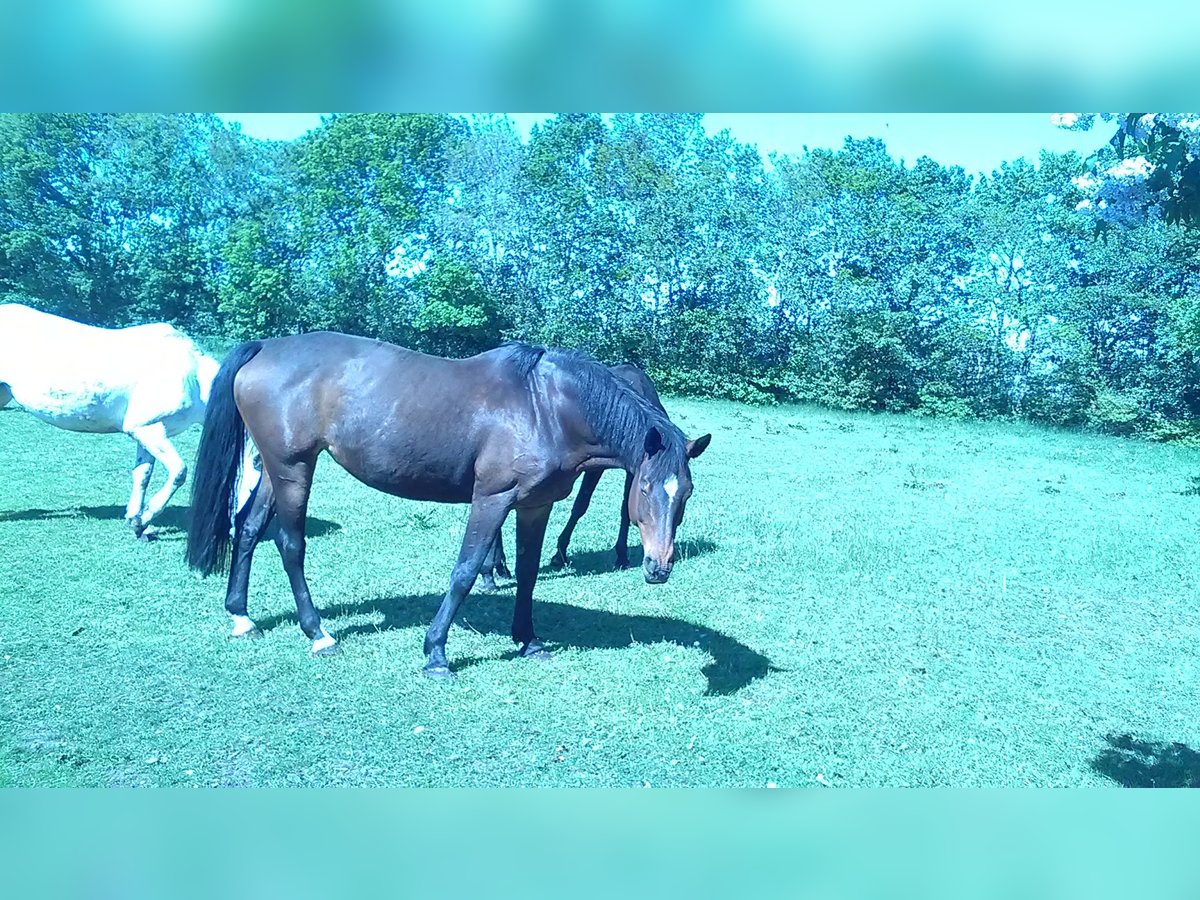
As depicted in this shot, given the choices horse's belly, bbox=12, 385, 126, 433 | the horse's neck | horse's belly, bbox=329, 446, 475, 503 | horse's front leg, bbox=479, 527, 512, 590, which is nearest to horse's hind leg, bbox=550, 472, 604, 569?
horse's front leg, bbox=479, 527, 512, 590

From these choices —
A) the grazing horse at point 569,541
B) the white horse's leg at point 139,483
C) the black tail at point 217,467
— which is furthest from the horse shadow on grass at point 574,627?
the white horse's leg at point 139,483

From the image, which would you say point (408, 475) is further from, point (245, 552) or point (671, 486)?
point (671, 486)

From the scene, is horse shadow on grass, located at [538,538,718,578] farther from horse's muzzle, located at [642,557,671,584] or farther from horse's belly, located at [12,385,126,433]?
horse's belly, located at [12,385,126,433]

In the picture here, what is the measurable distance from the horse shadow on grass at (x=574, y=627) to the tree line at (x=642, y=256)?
1.73 m

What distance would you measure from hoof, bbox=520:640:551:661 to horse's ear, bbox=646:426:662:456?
1.37 metres

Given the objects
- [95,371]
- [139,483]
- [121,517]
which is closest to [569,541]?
[139,483]

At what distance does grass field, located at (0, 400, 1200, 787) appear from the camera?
13.6 feet

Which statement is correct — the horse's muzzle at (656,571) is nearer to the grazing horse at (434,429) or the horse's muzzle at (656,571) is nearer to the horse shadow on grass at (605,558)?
the grazing horse at (434,429)

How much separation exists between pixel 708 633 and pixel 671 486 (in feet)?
4.93

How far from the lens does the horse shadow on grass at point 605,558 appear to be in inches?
259
